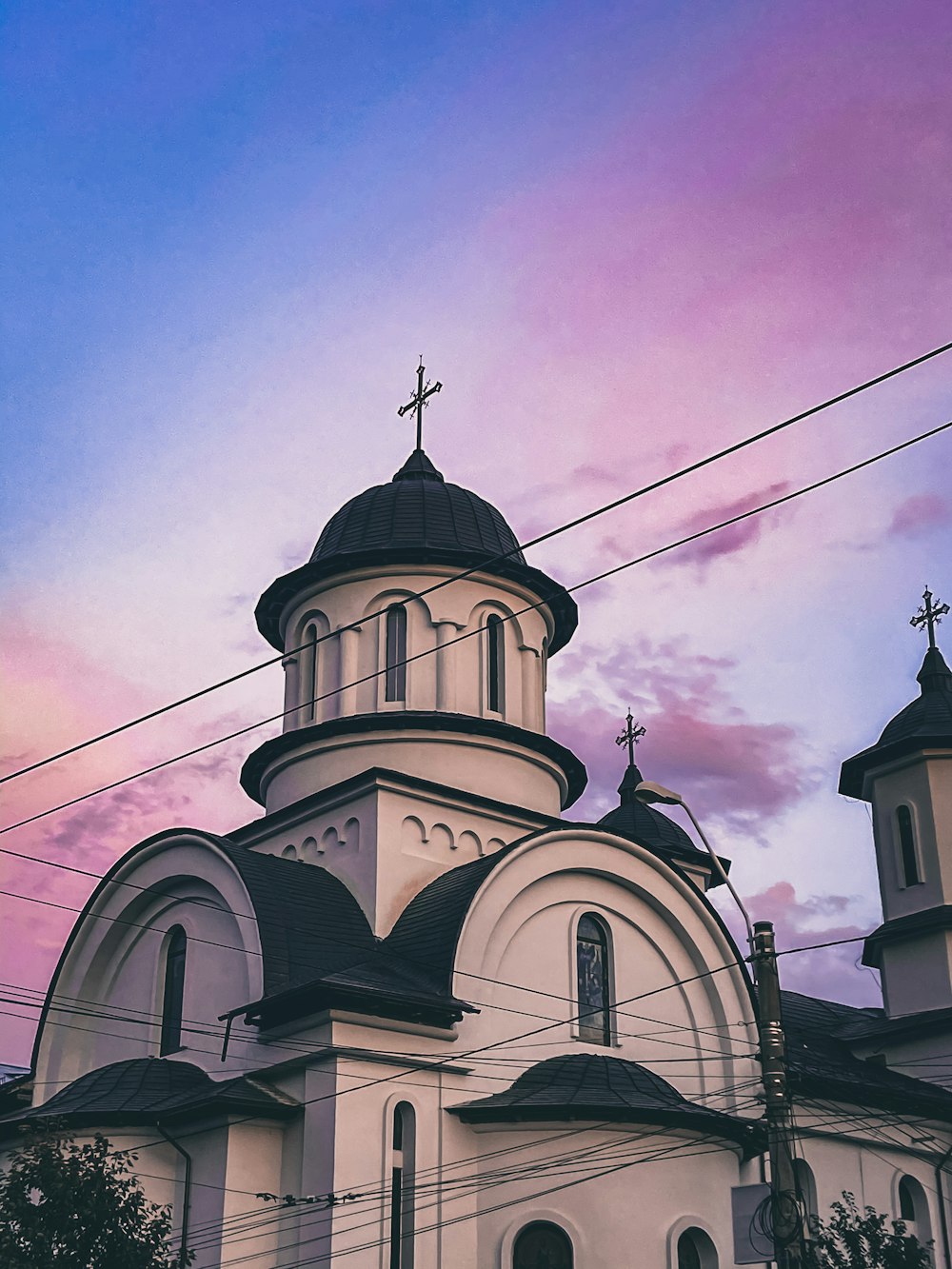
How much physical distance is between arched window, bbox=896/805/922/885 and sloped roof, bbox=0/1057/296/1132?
39.6 feet

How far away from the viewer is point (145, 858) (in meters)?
20.2

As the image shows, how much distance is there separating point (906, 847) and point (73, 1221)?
15.5 m

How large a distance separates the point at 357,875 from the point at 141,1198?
6.04 m

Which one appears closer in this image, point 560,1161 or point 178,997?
point 560,1161

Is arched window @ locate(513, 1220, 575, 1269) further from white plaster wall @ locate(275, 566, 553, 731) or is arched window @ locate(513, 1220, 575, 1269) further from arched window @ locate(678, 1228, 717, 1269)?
white plaster wall @ locate(275, 566, 553, 731)

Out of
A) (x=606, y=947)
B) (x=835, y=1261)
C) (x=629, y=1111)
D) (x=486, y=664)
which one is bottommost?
(x=835, y=1261)

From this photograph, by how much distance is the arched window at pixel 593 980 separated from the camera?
19347 millimetres

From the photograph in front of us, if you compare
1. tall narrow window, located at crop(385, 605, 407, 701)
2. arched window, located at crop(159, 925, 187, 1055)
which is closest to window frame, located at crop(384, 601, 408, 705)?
tall narrow window, located at crop(385, 605, 407, 701)

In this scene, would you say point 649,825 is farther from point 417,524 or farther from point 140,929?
point 140,929

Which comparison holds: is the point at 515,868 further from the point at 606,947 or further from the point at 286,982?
the point at 286,982

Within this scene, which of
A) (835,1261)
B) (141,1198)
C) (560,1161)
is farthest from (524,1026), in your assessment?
(141,1198)

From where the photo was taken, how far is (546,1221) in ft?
56.1

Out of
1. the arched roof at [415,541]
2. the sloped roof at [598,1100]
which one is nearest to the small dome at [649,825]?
the arched roof at [415,541]

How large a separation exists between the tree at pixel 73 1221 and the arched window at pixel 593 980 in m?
6.52
